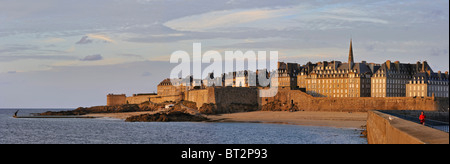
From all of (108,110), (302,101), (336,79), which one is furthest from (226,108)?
Result: (108,110)

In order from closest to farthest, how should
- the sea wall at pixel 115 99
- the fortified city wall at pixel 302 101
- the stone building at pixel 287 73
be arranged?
→ the fortified city wall at pixel 302 101 → the stone building at pixel 287 73 → the sea wall at pixel 115 99

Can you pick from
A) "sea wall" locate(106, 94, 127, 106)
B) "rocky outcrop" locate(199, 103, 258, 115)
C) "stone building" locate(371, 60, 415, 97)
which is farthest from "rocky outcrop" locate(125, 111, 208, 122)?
"sea wall" locate(106, 94, 127, 106)

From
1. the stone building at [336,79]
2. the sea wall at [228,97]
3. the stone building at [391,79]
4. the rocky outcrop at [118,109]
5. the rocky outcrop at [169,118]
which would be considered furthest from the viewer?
the rocky outcrop at [118,109]

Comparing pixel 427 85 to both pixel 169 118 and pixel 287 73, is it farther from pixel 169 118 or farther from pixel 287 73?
pixel 169 118

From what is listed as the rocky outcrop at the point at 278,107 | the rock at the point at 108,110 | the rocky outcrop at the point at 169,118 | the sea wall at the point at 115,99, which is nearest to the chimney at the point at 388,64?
the rocky outcrop at the point at 278,107

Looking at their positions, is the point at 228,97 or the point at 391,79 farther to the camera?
the point at 391,79

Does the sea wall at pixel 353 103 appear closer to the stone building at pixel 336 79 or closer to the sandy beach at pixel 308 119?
the sandy beach at pixel 308 119

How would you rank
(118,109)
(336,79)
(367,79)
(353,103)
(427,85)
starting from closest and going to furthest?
1. (353,103)
2. (427,85)
3. (367,79)
4. (336,79)
5. (118,109)

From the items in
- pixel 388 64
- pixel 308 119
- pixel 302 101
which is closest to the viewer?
pixel 308 119

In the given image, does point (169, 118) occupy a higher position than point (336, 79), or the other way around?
point (336, 79)

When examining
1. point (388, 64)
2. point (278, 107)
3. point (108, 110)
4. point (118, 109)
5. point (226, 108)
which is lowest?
point (108, 110)

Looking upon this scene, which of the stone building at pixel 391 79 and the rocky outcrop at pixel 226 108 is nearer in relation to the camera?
the rocky outcrop at pixel 226 108

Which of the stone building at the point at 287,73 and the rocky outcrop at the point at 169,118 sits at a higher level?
the stone building at the point at 287,73
